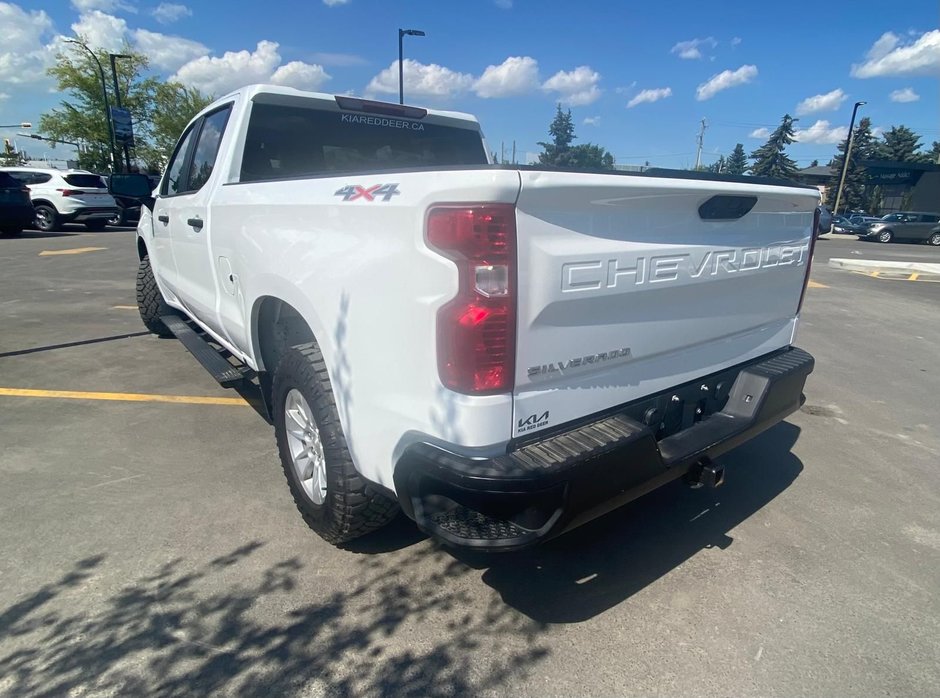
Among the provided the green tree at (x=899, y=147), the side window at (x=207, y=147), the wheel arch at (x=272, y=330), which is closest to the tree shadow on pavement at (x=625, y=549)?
the wheel arch at (x=272, y=330)

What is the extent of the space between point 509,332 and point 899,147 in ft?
313

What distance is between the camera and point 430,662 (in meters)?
2.14

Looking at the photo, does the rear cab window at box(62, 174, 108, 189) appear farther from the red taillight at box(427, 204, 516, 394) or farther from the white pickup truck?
the red taillight at box(427, 204, 516, 394)

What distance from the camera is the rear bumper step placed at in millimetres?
1850

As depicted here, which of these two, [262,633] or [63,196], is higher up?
[63,196]

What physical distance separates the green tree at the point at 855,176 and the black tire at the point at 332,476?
64.9m

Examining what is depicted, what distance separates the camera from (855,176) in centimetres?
6406

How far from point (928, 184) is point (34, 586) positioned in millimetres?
60735

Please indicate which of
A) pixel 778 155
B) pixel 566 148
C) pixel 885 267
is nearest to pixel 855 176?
pixel 778 155

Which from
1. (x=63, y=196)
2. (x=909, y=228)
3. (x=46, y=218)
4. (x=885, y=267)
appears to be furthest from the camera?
(x=909, y=228)

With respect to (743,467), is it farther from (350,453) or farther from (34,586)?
(34,586)

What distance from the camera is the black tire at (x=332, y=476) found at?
243 centimetres

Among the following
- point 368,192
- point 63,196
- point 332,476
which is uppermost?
point 368,192

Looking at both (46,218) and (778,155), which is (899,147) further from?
(46,218)
